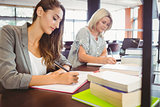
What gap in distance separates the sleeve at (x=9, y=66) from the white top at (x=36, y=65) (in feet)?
0.63

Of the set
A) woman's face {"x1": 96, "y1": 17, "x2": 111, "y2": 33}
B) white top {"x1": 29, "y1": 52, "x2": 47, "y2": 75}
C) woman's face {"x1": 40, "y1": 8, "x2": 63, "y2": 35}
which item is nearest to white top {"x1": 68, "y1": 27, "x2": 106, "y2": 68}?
woman's face {"x1": 96, "y1": 17, "x2": 111, "y2": 33}

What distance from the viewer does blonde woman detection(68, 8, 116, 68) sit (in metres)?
1.78

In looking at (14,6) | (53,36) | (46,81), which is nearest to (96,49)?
(53,36)

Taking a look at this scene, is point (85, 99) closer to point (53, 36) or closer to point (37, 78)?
point (37, 78)

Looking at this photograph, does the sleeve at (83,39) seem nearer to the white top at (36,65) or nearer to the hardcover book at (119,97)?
the white top at (36,65)

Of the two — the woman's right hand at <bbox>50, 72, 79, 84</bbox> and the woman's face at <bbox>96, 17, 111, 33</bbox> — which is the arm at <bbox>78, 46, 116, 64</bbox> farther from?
the woman's right hand at <bbox>50, 72, 79, 84</bbox>

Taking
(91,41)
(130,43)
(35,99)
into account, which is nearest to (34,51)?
(35,99)

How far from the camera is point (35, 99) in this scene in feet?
2.17

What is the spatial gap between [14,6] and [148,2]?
9423 millimetres

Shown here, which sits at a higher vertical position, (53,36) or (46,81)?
(53,36)

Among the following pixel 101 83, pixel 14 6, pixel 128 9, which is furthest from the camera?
pixel 128 9

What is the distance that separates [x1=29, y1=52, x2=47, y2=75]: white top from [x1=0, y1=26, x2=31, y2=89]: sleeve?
0.19m

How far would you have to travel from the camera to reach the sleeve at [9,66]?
0.81m

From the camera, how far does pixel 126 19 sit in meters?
10.3
